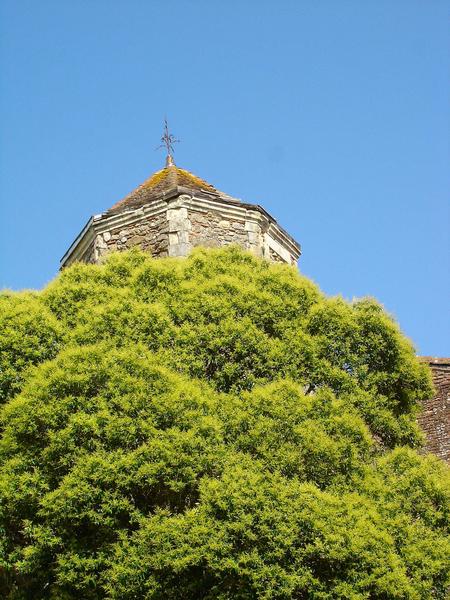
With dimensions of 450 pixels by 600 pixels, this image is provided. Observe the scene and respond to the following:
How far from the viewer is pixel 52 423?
30.0 feet

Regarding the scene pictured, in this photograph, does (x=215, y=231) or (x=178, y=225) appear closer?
(x=178, y=225)

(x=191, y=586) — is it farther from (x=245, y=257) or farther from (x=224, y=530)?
(x=245, y=257)

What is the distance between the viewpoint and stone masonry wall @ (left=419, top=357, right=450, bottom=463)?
15.0 m

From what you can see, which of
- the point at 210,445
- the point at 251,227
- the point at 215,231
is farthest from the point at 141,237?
the point at 210,445

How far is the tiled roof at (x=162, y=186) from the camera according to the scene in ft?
45.8

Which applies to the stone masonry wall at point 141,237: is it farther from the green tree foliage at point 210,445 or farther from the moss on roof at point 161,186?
the green tree foliage at point 210,445

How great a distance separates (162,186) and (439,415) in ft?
21.5

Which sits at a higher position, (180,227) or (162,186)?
(162,186)

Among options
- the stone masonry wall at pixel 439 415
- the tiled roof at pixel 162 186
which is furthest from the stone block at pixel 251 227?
the stone masonry wall at pixel 439 415

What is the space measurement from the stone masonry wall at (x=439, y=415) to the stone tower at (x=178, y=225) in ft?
12.8

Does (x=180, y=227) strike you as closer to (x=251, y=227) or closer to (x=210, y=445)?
(x=251, y=227)

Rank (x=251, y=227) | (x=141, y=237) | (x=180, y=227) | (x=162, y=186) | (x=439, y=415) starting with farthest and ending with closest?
(x=439, y=415) → (x=162, y=186) → (x=251, y=227) → (x=141, y=237) → (x=180, y=227)

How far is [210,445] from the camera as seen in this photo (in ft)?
30.0

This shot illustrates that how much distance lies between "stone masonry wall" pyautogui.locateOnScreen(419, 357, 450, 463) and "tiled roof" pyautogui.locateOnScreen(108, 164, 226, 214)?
5.28m
